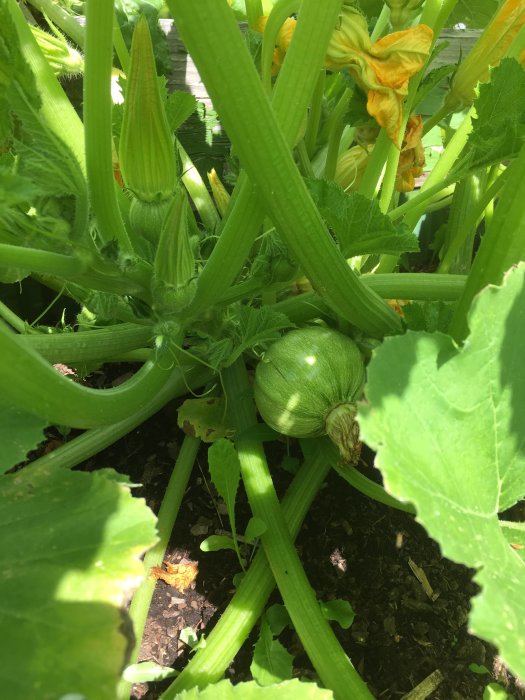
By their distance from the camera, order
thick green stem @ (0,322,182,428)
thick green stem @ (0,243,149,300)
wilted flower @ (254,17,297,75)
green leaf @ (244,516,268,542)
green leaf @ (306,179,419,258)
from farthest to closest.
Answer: wilted flower @ (254,17,297,75) → green leaf @ (244,516,268,542) → green leaf @ (306,179,419,258) → thick green stem @ (0,243,149,300) → thick green stem @ (0,322,182,428)

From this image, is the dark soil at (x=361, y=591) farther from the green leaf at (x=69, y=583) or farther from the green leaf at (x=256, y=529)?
the green leaf at (x=69, y=583)

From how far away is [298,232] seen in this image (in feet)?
3.29

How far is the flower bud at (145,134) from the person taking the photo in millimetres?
Answer: 959

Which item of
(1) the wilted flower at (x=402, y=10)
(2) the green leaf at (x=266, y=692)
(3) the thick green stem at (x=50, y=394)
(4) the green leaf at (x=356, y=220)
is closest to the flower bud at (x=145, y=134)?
(4) the green leaf at (x=356, y=220)

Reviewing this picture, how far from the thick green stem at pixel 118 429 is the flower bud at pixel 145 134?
1.51 ft

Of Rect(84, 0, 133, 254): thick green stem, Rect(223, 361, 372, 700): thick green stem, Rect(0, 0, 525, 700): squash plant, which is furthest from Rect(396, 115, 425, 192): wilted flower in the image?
Rect(84, 0, 133, 254): thick green stem

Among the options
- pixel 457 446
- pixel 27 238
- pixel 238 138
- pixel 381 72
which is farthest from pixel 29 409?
pixel 381 72

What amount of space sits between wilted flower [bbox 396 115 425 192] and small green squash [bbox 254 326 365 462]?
531 millimetres

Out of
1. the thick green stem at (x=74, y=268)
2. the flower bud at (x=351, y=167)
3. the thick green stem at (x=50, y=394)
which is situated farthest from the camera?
the flower bud at (x=351, y=167)

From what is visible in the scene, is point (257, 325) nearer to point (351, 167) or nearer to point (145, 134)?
point (145, 134)

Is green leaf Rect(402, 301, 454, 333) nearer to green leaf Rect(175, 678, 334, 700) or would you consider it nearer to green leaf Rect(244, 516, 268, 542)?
green leaf Rect(244, 516, 268, 542)

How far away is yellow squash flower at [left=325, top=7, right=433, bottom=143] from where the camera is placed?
125 centimetres

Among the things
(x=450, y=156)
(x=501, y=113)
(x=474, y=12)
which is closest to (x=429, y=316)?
(x=501, y=113)

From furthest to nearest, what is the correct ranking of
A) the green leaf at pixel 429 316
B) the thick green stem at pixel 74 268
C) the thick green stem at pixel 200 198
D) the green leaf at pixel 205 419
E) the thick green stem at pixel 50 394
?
the thick green stem at pixel 200 198, the green leaf at pixel 205 419, the green leaf at pixel 429 316, the thick green stem at pixel 74 268, the thick green stem at pixel 50 394
